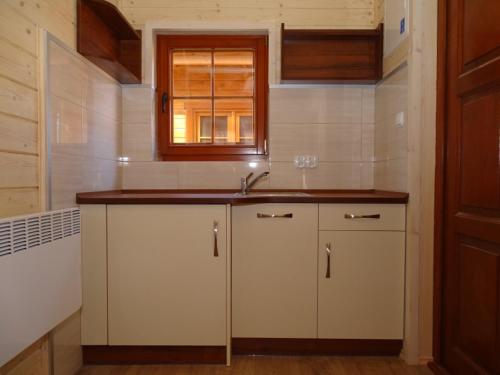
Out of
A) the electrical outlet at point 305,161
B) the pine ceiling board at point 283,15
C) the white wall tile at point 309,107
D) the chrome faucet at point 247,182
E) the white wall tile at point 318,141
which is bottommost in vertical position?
the chrome faucet at point 247,182

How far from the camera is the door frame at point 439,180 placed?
1.82 metres

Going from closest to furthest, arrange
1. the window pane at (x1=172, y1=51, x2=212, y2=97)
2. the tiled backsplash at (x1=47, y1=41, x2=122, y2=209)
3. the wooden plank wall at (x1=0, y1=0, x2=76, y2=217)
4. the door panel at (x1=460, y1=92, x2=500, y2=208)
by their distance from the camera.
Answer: the wooden plank wall at (x1=0, y1=0, x2=76, y2=217)
the door panel at (x1=460, y1=92, x2=500, y2=208)
the tiled backsplash at (x1=47, y1=41, x2=122, y2=209)
the window pane at (x1=172, y1=51, x2=212, y2=97)

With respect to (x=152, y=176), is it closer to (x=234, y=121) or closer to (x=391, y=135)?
(x=234, y=121)

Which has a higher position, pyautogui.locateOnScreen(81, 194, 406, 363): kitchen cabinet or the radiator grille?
the radiator grille

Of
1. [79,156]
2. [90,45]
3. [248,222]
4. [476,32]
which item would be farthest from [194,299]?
[476,32]

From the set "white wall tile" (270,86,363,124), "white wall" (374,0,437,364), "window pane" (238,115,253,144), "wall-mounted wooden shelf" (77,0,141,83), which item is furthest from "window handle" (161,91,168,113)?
"white wall" (374,0,437,364)

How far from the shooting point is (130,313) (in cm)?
188

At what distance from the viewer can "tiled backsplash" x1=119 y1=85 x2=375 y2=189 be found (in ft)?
8.25

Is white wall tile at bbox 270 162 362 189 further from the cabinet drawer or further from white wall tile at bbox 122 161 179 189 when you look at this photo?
white wall tile at bbox 122 161 179 189

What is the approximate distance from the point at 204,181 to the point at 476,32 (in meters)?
1.72

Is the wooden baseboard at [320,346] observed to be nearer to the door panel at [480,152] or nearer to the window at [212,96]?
the door panel at [480,152]

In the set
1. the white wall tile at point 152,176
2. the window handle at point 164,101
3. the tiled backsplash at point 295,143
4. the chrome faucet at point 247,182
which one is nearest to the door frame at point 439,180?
the tiled backsplash at point 295,143

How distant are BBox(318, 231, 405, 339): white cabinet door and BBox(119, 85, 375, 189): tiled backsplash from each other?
25.2 inches

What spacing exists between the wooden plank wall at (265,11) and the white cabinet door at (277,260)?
1.37 metres
